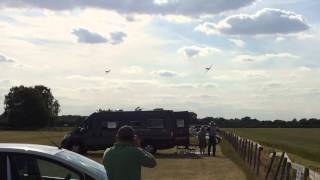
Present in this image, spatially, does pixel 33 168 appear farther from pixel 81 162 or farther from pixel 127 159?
pixel 127 159

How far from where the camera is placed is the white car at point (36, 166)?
7.82 m

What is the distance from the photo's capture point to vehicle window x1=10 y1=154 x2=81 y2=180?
25.7ft

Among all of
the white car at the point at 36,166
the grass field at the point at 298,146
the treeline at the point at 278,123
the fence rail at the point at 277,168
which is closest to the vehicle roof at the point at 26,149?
the white car at the point at 36,166

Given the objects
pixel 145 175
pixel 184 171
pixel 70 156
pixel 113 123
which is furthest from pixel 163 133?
pixel 70 156

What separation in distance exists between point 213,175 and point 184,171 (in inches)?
70.5

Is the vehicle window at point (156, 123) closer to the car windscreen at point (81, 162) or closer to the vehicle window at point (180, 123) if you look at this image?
the vehicle window at point (180, 123)

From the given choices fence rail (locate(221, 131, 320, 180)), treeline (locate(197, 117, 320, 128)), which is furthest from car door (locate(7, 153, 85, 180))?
treeline (locate(197, 117, 320, 128))

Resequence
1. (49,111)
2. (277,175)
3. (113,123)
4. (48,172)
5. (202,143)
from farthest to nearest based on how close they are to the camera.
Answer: (49,111), (202,143), (113,123), (277,175), (48,172)

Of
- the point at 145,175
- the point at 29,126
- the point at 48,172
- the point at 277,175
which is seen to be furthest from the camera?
the point at 29,126

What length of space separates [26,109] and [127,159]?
132m

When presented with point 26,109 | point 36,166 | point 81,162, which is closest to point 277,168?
point 81,162

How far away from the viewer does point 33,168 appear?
791cm

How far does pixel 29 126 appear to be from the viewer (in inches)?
5310

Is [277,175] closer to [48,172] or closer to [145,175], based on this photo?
[145,175]
